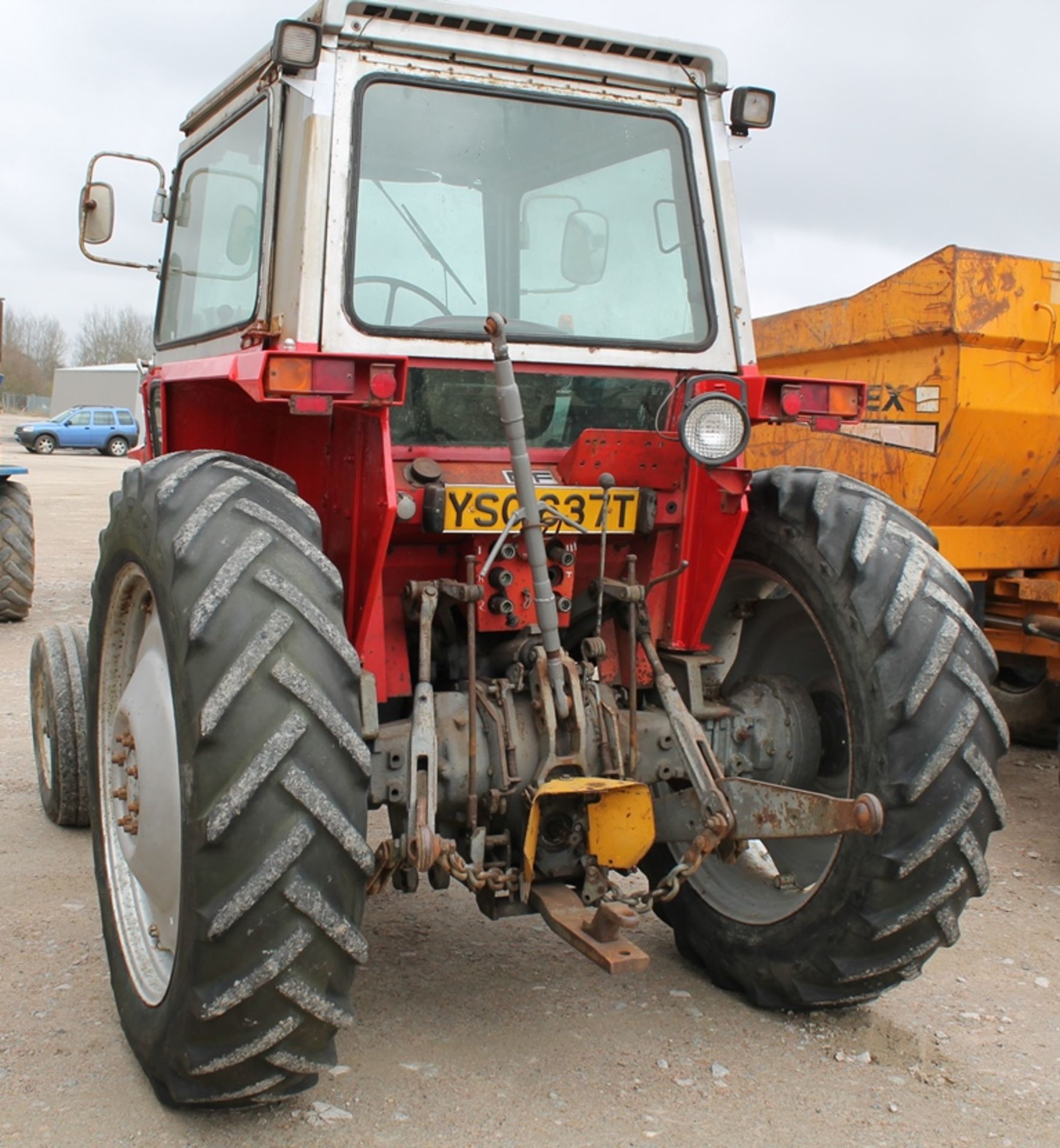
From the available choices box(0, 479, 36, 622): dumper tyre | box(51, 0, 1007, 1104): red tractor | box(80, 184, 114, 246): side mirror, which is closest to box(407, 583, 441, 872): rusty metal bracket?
box(51, 0, 1007, 1104): red tractor

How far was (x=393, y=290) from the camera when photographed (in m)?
3.24

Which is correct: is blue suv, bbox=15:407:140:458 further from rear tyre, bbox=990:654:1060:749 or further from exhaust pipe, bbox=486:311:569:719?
exhaust pipe, bbox=486:311:569:719

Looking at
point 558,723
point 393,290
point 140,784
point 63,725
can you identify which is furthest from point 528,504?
point 63,725

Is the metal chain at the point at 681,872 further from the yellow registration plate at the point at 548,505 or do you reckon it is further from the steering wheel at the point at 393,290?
the steering wheel at the point at 393,290

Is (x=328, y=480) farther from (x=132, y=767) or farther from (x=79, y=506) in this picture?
(x=79, y=506)

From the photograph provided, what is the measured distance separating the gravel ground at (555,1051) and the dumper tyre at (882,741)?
233 mm

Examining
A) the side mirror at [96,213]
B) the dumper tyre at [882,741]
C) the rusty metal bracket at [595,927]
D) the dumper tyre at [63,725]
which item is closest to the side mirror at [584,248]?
the dumper tyre at [882,741]

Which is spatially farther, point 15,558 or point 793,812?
point 15,558

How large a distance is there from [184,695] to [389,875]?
0.83 m

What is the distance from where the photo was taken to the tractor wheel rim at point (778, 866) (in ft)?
11.8

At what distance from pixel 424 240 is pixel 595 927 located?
5.81 ft

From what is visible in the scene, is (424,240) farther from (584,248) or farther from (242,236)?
(242,236)

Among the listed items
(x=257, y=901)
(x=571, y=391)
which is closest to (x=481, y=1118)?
(x=257, y=901)

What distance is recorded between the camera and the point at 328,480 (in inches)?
131
